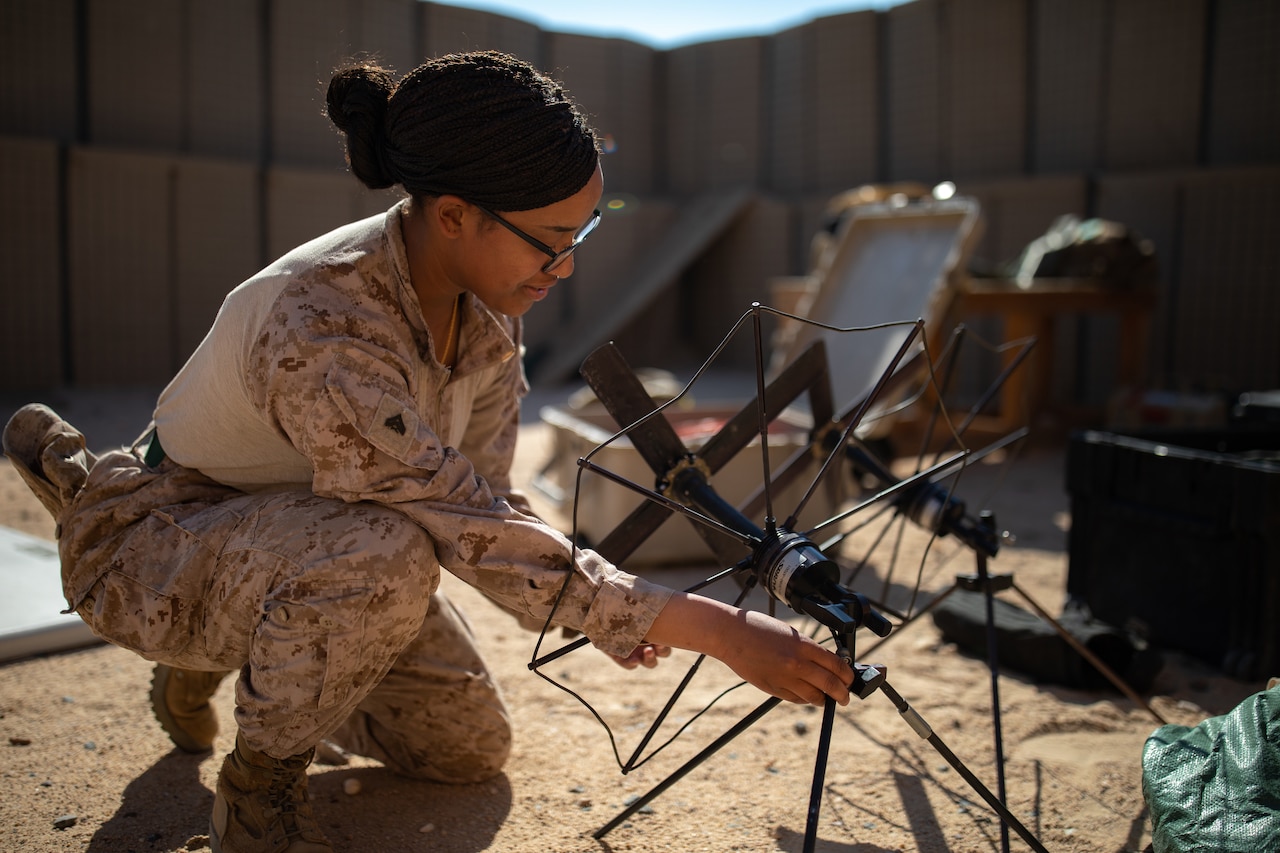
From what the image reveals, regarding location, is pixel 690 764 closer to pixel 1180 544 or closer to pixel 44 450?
pixel 44 450

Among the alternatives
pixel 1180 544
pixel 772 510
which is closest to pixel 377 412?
pixel 772 510

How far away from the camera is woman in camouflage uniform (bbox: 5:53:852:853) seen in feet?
5.65

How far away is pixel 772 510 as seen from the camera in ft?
7.46

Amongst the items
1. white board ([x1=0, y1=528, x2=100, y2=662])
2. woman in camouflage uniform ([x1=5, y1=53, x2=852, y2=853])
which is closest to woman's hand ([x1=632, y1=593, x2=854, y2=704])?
woman in camouflage uniform ([x1=5, y1=53, x2=852, y2=853])

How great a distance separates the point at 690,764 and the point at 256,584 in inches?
34.4

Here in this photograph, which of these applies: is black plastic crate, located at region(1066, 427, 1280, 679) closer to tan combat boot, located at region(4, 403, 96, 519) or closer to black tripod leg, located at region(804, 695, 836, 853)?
black tripod leg, located at region(804, 695, 836, 853)

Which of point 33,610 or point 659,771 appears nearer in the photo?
point 659,771

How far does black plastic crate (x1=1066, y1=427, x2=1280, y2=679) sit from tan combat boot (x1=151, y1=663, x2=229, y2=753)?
9.42 feet

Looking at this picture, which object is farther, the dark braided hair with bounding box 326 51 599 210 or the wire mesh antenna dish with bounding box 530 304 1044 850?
the dark braided hair with bounding box 326 51 599 210

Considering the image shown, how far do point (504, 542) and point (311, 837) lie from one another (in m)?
0.72

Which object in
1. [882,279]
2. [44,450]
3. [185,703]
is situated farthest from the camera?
[882,279]

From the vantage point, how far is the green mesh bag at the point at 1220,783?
177cm

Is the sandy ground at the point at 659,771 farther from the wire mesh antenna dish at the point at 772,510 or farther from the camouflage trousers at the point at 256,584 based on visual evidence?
the camouflage trousers at the point at 256,584

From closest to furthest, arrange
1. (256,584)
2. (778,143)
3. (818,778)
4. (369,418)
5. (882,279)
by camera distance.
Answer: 1. (818,778)
2. (369,418)
3. (256,584)
4. (882,279)
5. (778,143)
